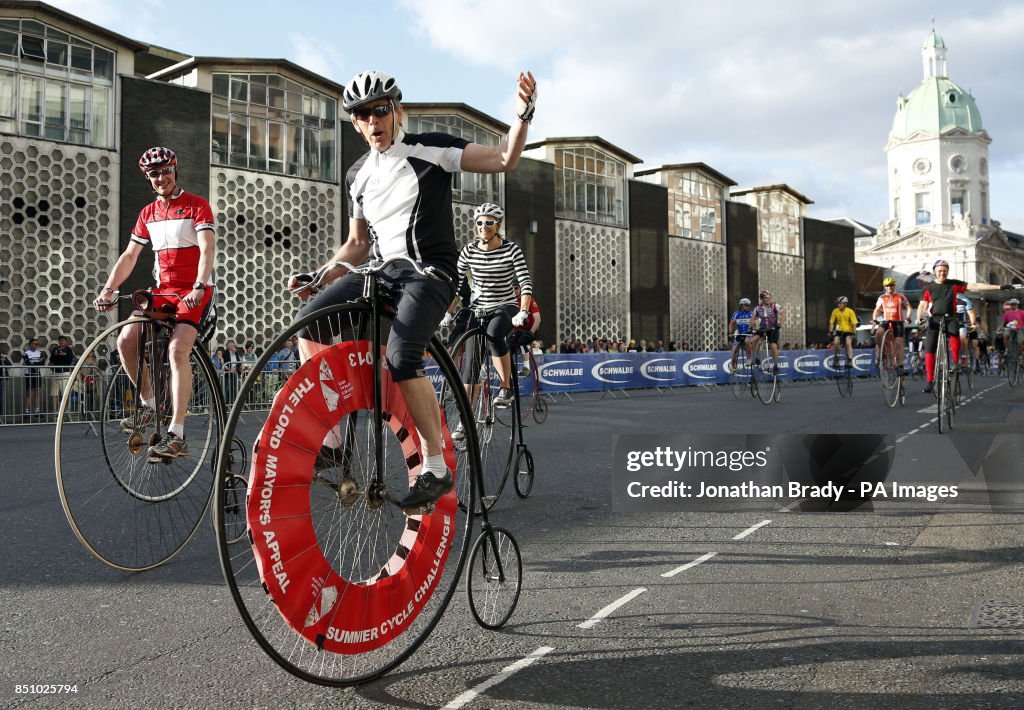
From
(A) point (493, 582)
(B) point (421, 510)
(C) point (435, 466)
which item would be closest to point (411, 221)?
(C) point (435, 466)

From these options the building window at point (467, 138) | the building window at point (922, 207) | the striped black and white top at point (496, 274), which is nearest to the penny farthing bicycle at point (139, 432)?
the striped black and white top at point (496, 274)

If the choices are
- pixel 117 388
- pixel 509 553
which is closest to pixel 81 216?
pixel 117 388

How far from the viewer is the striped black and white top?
7105 mm

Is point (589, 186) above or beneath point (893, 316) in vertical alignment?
above

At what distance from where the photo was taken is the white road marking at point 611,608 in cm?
352

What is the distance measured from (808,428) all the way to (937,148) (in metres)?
130

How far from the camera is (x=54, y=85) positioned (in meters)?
25.3

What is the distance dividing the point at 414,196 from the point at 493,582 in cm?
154

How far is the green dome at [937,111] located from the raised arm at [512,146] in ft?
456

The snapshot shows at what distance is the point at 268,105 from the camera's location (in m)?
30.0

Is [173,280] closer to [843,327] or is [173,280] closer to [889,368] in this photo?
[889,368]

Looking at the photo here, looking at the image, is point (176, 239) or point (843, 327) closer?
point (176, 239)

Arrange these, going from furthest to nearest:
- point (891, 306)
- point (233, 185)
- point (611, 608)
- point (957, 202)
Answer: point (957, 202)
point (233, 185)
point (891, 306)
point (611, 608)

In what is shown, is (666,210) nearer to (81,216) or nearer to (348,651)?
(81,216)
